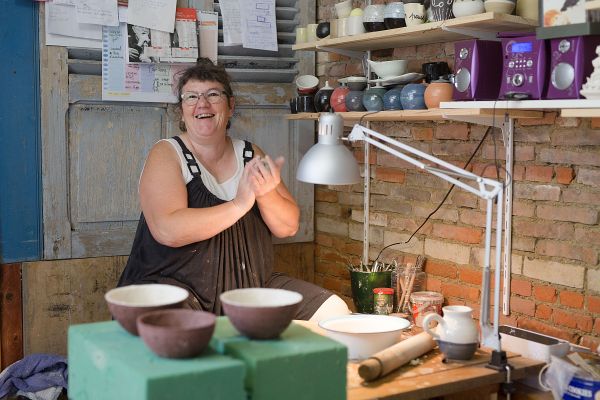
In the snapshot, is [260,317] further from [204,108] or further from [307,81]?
[307,81]

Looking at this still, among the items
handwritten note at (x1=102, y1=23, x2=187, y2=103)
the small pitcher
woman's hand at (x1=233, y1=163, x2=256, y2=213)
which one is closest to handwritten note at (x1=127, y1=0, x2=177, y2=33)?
handwritten note at (x1=102, y1=23, x2=187, y2=103)

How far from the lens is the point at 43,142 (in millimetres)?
3561

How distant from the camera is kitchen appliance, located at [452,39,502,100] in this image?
2.81 m

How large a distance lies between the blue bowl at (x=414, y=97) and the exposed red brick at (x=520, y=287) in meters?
0.76

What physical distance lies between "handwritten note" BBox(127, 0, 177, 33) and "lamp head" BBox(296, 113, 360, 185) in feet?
4.94

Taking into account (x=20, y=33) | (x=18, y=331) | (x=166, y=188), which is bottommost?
(x=18, y=331)

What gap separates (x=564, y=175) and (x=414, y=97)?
A: 628mm

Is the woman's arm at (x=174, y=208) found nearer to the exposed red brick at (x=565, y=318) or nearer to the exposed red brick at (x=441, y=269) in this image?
the exposed red brick at (x=441, y=269)

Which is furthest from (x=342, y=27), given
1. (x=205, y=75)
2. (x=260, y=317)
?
(x=260, y=317)

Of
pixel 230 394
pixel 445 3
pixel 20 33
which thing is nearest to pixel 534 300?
pixel 445 3

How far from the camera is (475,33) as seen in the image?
9.87 ft

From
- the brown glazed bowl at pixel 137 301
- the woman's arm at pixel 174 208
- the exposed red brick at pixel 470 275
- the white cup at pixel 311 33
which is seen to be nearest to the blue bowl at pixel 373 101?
the white cup at pixel 311 33

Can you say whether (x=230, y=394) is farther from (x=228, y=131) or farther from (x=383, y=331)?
(x=228, y=131)

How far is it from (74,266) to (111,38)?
3.38 feet
